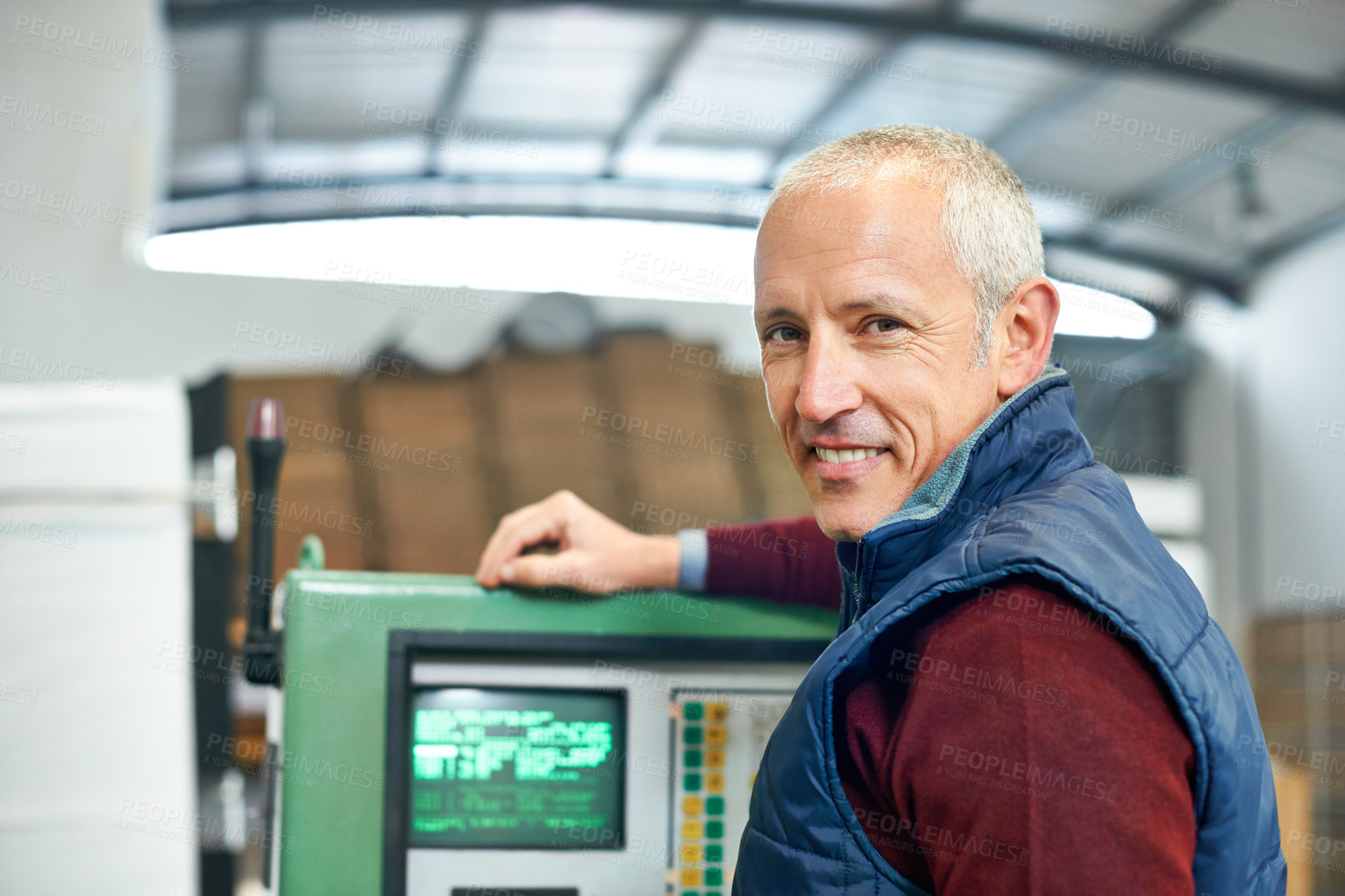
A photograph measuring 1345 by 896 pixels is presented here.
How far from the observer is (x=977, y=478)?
78 cm

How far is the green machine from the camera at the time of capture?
108cm

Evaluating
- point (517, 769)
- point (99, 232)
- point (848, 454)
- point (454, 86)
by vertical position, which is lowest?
point (517, 769)

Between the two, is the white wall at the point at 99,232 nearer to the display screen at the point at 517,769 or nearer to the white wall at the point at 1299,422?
the display screen at the point at 517,769

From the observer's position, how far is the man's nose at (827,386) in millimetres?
827

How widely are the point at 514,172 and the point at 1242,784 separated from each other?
4.51m

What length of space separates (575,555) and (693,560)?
129mm

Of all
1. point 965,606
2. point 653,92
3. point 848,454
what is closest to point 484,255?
point 653,92

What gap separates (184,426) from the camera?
198 centimetres

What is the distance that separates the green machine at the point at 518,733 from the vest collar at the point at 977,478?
41cm

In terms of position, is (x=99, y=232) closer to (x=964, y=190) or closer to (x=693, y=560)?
(x=693, y=560)

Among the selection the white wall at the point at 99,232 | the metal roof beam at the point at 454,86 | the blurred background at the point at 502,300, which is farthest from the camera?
the metal roof beam at the point at 454,86

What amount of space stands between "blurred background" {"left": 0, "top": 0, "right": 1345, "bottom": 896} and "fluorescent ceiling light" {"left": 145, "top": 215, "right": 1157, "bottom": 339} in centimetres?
2

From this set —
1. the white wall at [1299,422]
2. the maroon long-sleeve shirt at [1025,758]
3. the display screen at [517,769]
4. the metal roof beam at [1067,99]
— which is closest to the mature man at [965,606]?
the maroon long-sleeve shirt at [1025,758]

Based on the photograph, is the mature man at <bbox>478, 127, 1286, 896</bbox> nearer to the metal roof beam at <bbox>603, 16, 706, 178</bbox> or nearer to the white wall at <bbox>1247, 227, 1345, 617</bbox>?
the metal roof beam at <bbox>603, 16, 706, 178</bbox>
